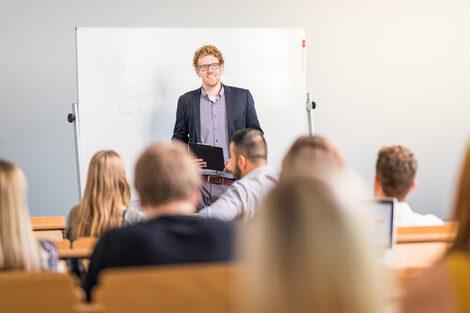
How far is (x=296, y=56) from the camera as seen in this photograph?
5.25 meters

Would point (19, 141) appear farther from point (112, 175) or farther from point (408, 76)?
point (408, 76)

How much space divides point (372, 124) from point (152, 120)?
225 cm

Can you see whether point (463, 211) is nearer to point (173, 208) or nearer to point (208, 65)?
point (173, 208)

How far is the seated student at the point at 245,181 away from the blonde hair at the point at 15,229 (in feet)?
3.73

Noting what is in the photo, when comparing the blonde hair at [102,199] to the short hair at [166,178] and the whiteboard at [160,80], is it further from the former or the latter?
the whiteboard at [160,80]

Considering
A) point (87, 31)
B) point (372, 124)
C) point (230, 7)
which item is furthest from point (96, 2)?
point (372, 124)

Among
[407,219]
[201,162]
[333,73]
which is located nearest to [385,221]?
[407,219]

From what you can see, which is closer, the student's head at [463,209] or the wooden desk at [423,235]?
the student's head at [463,209]

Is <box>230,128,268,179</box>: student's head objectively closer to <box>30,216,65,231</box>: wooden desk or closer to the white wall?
<box>30,216,65,231</box>: wooden desk

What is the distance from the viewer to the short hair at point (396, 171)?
2799 millimetres

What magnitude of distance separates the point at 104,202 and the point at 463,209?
1.90m

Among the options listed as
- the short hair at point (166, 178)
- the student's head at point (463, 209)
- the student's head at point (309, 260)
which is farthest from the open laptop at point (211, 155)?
the student's head at point (309, 260)

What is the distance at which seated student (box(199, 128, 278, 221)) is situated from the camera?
3.00 m

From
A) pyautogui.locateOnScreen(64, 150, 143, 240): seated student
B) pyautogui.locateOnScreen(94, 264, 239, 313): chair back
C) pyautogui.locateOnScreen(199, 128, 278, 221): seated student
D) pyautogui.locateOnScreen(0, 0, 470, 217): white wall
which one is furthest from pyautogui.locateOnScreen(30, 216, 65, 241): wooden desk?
pyautogui.locateOnScreen(0, 0, 470, 217): white wall
